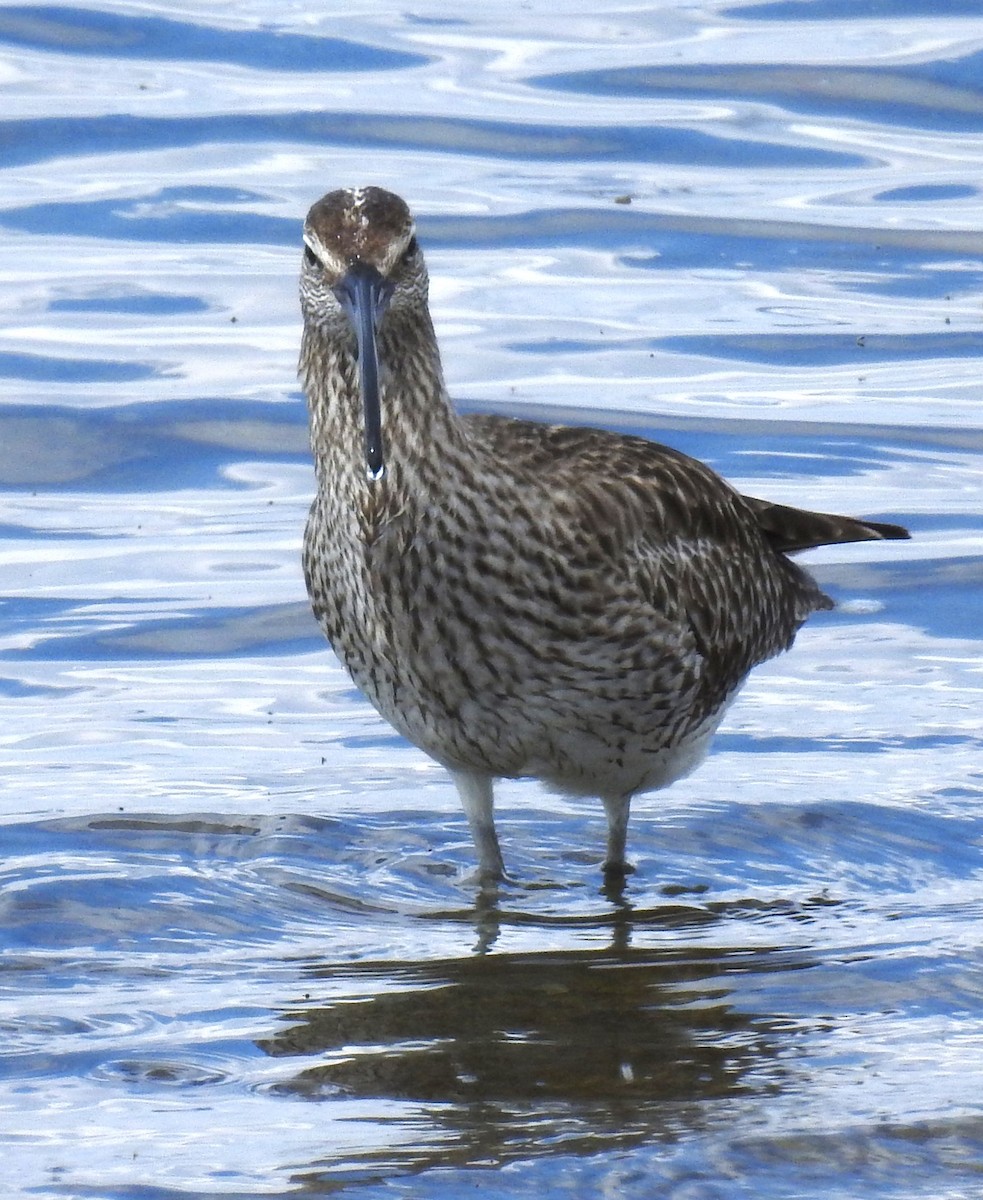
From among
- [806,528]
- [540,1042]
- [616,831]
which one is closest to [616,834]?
[616,831]

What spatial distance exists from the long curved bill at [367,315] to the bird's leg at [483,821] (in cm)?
143

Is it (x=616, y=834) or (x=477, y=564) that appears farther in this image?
(x=616, y=834)

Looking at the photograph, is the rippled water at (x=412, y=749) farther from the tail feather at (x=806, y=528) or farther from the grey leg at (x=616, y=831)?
the tail feather at (x=806, y=528)

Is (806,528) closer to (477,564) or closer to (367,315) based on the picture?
(477,564)

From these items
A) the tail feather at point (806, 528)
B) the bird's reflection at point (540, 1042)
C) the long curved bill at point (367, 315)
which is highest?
the long curved bill at point (367, 315)

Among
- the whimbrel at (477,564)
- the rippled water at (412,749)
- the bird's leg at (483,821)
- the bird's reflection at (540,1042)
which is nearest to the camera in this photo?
the bird's reflection at (540,1042)

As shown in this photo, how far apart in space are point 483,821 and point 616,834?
0.41m

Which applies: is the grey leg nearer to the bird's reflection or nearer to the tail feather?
the bird's reflection

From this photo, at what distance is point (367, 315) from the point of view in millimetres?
6180

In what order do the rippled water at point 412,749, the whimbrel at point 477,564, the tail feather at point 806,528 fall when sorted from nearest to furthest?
the rippled water at point 412,749
the whimbrel at point 477,564
the tail feather at point 806,528

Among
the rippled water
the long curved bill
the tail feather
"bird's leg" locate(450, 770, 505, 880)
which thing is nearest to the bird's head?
the long curved bill

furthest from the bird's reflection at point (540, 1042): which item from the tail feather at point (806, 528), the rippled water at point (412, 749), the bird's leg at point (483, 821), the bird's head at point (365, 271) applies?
the tail feather at point (806, 528)

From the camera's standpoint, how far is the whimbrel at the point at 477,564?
6434mm

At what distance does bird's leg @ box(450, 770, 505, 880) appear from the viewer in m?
7.39
